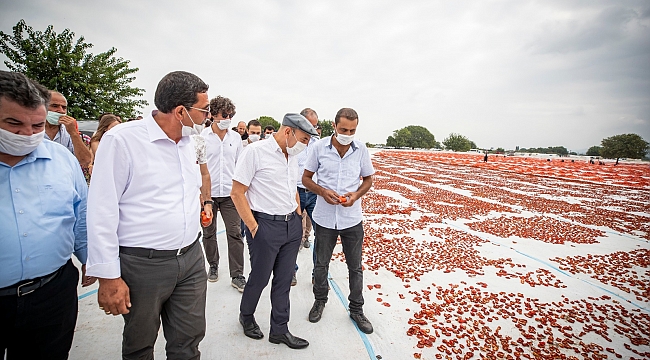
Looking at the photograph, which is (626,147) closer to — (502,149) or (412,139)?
(502,149)

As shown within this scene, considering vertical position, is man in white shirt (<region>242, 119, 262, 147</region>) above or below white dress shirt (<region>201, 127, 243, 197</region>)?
above

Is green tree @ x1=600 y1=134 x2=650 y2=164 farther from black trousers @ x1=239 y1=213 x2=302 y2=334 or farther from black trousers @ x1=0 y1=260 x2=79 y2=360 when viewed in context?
black trousers @ x1=0 y1=260 x2=79 y2=360

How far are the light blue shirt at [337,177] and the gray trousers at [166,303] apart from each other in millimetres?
1620

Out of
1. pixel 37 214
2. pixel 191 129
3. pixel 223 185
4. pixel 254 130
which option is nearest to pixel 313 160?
pixel 223 185

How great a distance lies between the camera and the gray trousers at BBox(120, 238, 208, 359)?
6.03ft

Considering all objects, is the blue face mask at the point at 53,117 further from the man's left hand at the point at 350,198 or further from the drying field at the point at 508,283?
the drying field at the point at 508,283

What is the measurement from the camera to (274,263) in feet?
10.0

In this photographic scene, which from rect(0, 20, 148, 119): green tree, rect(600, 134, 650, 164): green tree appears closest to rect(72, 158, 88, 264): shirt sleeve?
rect(0, 20, 148, 119): green tree

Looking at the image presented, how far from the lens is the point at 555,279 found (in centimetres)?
491

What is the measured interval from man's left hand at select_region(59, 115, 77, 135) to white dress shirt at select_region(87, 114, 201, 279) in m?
2.58

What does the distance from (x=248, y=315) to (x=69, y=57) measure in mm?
18982

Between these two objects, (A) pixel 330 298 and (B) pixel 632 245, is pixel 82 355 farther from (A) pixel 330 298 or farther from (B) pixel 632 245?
(B) pixel 632 245

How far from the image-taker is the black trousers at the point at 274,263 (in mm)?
2893

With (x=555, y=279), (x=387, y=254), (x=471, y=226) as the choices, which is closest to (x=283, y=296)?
(x=387, y=254)
